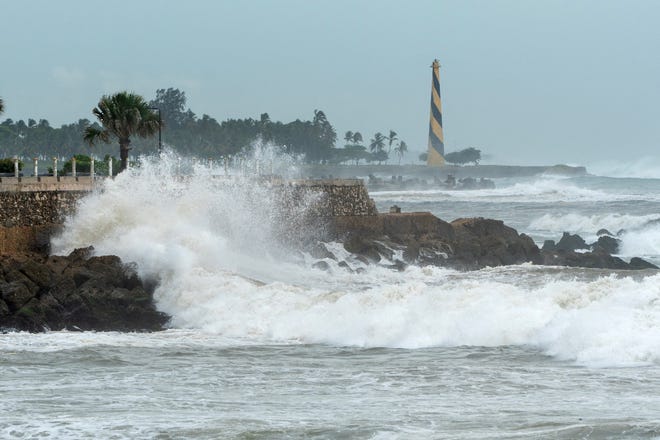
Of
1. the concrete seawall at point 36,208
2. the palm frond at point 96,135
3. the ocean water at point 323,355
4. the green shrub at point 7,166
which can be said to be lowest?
the ocean water at point 323,355

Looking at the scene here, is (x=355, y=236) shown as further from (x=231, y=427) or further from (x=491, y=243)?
(x=231, y=427)

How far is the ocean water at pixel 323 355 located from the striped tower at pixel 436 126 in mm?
55554

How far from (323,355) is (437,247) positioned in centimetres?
1436

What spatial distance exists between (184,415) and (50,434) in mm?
1377

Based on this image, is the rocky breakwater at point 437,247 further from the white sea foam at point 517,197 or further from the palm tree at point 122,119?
the white sea foam at point 517,197

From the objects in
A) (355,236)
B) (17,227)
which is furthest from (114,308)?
(355,236)

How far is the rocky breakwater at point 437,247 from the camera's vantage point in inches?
1156

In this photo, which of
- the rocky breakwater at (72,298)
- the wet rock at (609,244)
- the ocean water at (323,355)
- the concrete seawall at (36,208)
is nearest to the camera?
the ocean water at (323,355)

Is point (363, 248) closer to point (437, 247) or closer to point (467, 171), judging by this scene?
point (437, 247)

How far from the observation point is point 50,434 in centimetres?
1150

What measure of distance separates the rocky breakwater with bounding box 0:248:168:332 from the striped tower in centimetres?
6221

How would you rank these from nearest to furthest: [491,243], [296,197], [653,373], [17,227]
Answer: [653,373]
[17,227]
[491,243]
[296,197]

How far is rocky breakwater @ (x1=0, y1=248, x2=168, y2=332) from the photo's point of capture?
733 inches

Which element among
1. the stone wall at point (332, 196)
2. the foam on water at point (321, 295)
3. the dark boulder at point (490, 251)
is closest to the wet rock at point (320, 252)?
the foam on water at point (321, 295)
